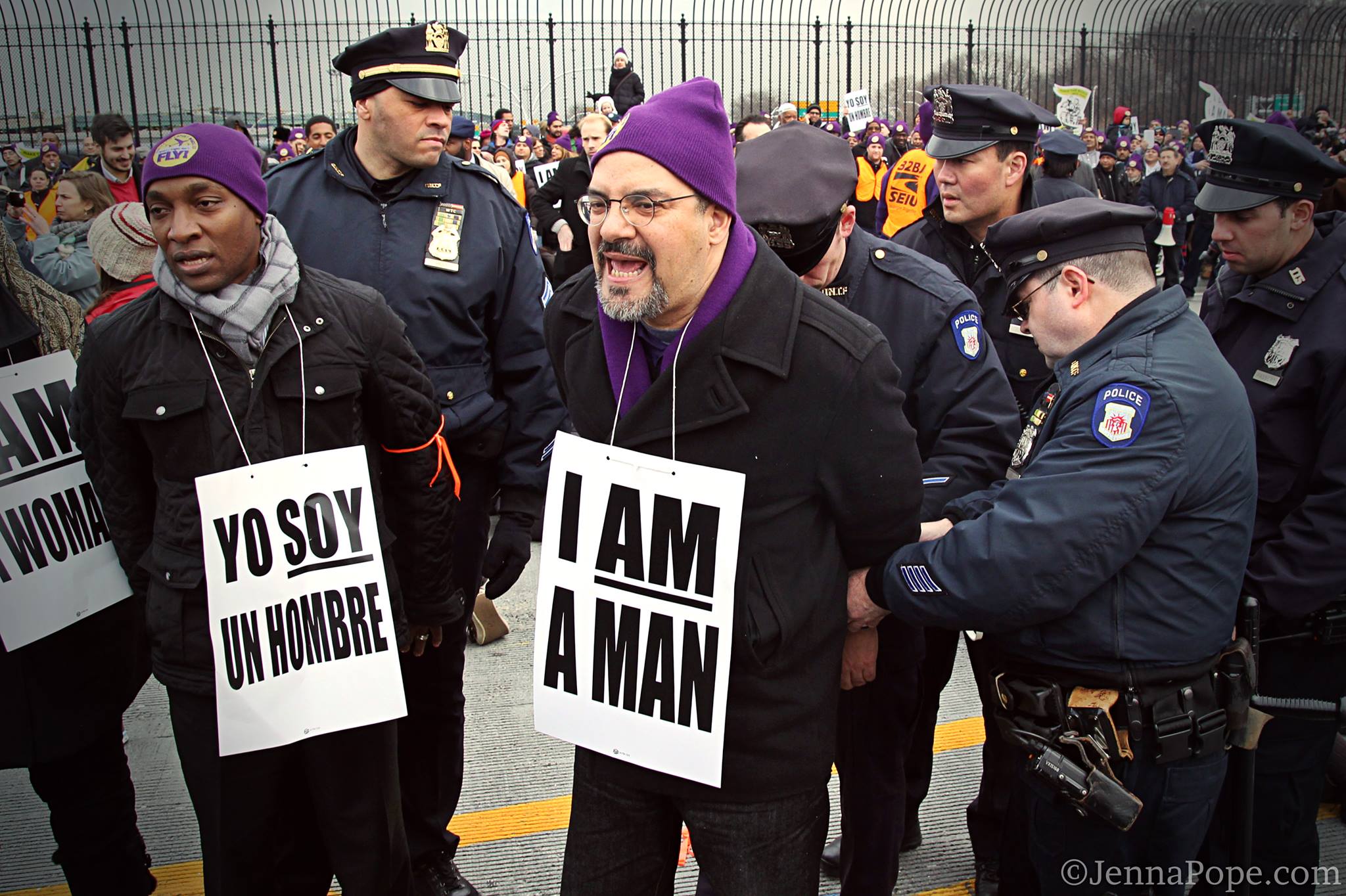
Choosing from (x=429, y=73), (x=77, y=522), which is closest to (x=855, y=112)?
(x=429, y=73)

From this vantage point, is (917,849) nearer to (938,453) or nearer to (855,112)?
(938,453)

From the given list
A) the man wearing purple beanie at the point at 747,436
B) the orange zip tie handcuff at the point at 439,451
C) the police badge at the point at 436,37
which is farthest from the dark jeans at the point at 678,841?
the police badge at the point at 436,37

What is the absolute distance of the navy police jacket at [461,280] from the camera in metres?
3.13

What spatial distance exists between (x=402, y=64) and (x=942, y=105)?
1.76 metres

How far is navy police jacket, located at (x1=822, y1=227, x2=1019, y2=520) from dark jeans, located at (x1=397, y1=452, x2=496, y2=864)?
1.31 m

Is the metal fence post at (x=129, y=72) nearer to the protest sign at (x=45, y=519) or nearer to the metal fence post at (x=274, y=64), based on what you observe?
the metal fence post at (x=274, y=64)

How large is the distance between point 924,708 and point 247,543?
203cm

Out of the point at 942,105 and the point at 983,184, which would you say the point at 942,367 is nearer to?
the point at 983,184

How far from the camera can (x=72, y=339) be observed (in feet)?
10.0

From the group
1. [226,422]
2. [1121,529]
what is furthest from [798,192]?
[226,422]

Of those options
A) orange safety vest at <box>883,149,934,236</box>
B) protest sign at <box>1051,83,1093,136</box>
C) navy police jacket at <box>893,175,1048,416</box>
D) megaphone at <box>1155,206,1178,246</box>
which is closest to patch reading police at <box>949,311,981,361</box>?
navy police jacket at <box>893,175,1048,416</box>

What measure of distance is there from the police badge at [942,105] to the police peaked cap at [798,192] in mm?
1029

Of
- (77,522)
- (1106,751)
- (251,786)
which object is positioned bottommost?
(251,786)

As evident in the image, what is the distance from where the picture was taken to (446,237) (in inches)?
124
